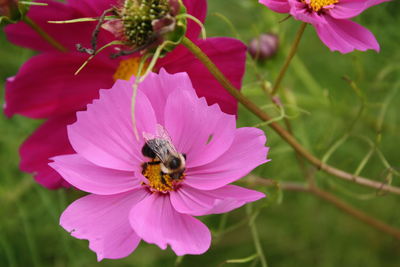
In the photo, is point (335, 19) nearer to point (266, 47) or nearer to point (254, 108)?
point (254, 108)

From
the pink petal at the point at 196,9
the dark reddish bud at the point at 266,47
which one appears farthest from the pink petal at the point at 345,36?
the dark reddish bud at the point at 266,47

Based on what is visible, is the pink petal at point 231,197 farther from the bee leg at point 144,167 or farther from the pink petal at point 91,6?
the pink petal at point 91,6

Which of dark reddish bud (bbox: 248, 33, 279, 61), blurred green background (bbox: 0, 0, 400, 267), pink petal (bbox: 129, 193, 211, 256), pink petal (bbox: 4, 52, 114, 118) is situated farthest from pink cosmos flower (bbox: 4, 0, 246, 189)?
blurred green background (bbox: 0, 0, 400, 267)

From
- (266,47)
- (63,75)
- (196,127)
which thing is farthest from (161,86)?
(266,47)

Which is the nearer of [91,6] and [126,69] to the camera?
[91,6]

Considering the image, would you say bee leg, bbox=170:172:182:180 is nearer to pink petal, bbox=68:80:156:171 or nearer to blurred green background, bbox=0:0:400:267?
pink petal, bbox=68:80:156:171

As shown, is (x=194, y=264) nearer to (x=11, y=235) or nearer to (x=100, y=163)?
(x=11, y=235)
